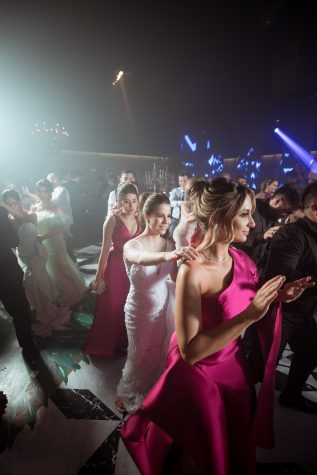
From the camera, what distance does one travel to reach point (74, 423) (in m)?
1.93

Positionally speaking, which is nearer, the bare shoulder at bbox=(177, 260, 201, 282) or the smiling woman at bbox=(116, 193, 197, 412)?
the bare shoulder at bbox=(177, 260, 201, 282)

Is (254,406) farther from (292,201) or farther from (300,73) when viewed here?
(300,73)

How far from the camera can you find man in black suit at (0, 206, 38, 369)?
2305mm

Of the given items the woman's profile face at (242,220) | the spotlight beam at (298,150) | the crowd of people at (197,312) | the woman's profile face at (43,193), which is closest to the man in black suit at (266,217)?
the crowd of people at (197,312)

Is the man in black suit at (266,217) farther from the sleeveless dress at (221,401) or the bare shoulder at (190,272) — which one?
the bare shoulder at (190,272)

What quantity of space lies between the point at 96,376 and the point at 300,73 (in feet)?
37.9

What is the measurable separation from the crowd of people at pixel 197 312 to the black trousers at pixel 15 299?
0.03 feet

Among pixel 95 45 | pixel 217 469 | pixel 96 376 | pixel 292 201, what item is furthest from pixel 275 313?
pixel 95 45

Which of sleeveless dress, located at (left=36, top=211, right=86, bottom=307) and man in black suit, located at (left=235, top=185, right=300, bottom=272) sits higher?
man in black suit, located at (left=235, top=185, right=300, bottom=272)

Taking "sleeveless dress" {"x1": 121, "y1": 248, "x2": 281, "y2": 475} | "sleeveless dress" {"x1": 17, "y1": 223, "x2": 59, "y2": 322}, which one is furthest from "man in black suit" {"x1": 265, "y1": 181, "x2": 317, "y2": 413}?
"sleeveless dress" {"x1": 17, "y1": 223, "x2": 59, "y2": 322}

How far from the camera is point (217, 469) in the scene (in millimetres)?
1160

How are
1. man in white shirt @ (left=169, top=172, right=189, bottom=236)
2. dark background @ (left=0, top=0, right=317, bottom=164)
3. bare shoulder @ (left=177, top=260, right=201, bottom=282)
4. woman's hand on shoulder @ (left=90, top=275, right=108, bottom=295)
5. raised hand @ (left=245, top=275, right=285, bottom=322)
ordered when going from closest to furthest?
raised hand @ (left=245, top=275, right=285, bottom=322)
bare shoulder @ (left=177, top=260, right=201, bottom=282)
woman's hand on shoulder @ (left=90, top=275, right=108, bottom=295)
man in white shirt @ (left=169, top=172, right=189, bottom=236)
dark background @ (left=0, top=0, right=317, bottom=164)

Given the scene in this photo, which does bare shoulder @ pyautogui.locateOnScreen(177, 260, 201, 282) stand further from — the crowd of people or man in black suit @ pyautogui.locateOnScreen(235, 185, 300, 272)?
man in black suit @ pyautogui.locateOnScreen(235, 185, 300, 272)

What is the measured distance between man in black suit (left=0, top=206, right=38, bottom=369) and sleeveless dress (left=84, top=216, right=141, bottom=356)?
1.99ft
